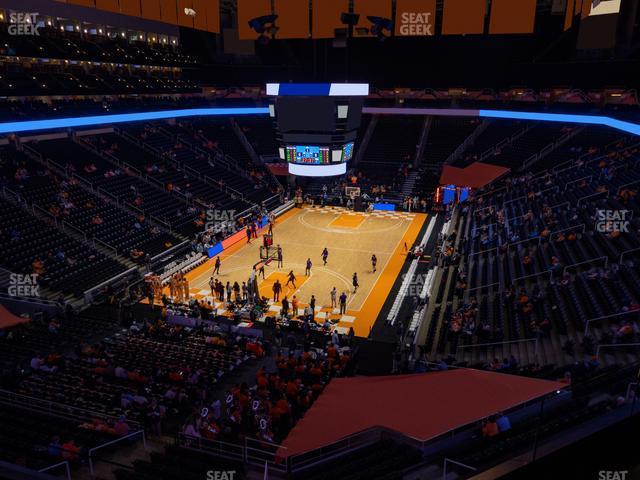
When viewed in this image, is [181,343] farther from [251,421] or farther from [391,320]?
[391,320]

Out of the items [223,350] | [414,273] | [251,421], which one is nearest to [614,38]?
[414,273]

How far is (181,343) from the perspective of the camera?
55.4 ft

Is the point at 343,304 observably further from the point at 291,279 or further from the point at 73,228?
the point at 73,228

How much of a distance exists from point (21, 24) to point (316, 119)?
19735 mm

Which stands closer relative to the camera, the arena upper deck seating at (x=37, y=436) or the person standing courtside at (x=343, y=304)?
the arena upper deck seating at (x=37, y=436)

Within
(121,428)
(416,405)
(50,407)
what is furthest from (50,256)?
(416,405)

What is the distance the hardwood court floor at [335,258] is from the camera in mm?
21875

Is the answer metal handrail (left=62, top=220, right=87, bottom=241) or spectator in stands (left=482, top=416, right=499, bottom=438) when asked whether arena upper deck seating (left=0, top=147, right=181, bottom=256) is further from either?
spectator in stands (left=482, top=416, right=499, bottom=438)

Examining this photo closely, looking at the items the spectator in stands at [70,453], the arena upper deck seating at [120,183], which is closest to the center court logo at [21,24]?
the arena upper deck seating at [120,183]

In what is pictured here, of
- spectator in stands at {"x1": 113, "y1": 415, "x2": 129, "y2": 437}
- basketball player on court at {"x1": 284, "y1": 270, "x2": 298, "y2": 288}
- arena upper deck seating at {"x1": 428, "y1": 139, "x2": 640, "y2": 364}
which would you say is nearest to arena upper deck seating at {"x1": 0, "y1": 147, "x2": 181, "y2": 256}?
basketball player on court at {"x1": 284, "y1": 270, "x2": 298, "y2": 288}

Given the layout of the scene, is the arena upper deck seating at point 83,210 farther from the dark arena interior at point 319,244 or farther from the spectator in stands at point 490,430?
the spectator in stands at point 490,430

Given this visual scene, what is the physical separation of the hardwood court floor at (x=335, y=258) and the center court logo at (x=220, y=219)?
1.89m

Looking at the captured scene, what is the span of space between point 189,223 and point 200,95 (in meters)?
21.8

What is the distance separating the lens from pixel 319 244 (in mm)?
29781
